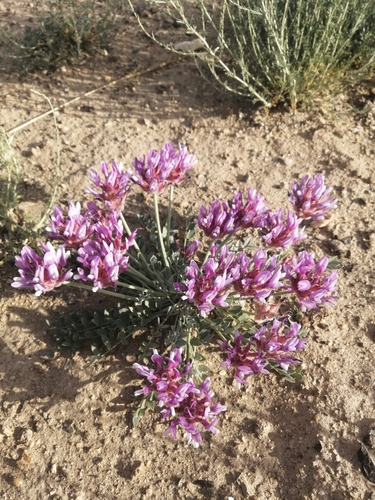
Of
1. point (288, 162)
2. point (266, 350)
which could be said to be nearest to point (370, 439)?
point (266, 350)

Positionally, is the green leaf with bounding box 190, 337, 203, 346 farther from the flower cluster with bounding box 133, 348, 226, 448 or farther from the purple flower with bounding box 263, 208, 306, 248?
the purple flower with bounding box 263, 208, 306, 248

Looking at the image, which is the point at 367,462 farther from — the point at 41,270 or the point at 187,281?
the point at 41,270

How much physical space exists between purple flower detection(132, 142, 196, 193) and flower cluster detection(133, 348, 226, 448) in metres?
0.87

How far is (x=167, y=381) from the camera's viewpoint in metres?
2.33

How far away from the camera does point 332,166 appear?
13.1ft

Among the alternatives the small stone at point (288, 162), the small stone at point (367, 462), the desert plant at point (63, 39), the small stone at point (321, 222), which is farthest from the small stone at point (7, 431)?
the desert plant at point (63, 39)

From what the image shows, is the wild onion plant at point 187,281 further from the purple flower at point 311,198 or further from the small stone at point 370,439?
the small stone at point 370,439

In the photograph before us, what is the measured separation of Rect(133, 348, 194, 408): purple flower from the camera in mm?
2274

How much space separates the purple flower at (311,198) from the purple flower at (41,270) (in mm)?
1266

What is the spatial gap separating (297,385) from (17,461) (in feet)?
5.30

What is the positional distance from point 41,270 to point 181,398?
→ 86 centimetres

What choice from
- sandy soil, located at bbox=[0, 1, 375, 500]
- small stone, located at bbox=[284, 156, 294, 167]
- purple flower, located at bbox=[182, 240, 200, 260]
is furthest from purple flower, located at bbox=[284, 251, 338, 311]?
small stone, located at bbox=[284, 156, 294, 167]

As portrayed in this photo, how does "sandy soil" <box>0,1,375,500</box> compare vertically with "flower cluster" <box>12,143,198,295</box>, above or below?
below

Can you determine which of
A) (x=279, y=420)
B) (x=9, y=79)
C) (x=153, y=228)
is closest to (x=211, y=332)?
(x=279, y=420)
